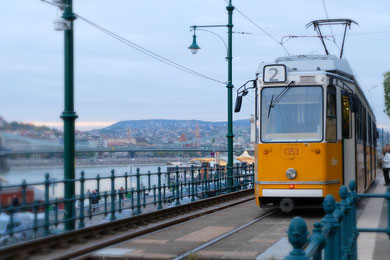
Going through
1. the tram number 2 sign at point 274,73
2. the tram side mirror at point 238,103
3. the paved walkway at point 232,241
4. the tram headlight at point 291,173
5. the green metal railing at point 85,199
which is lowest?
the paved walkway at point 232,241

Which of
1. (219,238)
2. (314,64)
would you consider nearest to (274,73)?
(314,64)

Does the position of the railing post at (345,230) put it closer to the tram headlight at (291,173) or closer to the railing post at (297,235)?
the railing post at (297,235)

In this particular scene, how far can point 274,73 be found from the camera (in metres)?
13.7

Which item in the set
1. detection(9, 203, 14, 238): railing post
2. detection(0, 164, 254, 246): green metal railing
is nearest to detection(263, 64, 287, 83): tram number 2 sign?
detection(0, 164, 254, 246): green metal railing

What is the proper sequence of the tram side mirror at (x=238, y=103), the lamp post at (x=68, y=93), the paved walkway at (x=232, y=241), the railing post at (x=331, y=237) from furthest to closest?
the tram side mirror at (x=238, y=103)
the lamp post at (x=68, y=93)
the paved walkway at (x=232, y=241)
the railing post at (x=331, y=237)

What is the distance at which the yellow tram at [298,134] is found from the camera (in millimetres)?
13352

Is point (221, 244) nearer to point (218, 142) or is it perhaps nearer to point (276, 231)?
point (276, 231)

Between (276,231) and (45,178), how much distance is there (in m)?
4.43

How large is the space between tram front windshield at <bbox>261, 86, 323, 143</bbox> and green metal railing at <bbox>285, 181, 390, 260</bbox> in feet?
16.1

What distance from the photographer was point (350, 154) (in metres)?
14.5

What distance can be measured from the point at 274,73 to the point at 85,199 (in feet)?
16.5

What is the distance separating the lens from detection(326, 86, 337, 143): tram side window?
13.4 m

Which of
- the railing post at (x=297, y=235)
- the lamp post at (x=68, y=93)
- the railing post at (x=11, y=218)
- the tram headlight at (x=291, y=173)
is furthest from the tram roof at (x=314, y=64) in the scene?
the railing post at (x=297, y=235)

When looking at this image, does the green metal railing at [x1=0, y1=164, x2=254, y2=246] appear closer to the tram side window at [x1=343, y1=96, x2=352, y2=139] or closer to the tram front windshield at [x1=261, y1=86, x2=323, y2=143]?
the tram front windshield at [x1=261, y1=86, x2=323, y2=143]
